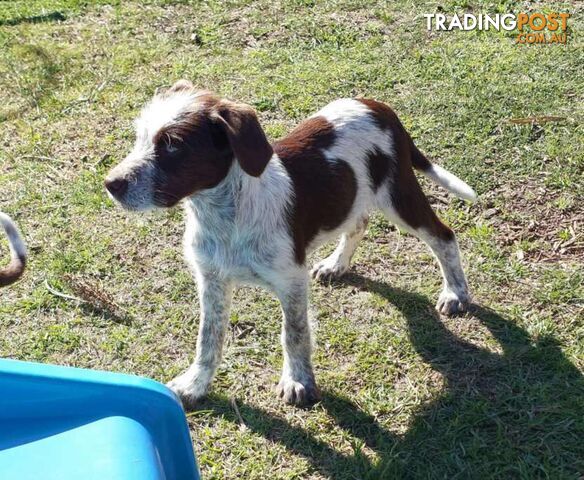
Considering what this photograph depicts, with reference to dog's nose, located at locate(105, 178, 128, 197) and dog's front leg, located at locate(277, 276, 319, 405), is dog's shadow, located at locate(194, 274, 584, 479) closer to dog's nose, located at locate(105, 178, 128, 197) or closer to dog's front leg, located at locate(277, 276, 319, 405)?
dog's front leg, located at locate(277, 276, 319, 405)

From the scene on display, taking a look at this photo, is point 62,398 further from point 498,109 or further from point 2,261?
point 498,109

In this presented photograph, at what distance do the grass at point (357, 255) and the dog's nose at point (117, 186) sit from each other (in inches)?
48.7

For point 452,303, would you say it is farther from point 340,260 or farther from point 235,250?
point 235,250

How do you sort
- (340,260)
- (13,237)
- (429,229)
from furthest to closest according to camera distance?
(340,260)
(429,229)
(13,237)

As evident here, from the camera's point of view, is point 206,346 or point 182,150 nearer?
point 182,150

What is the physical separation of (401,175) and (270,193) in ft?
2.57

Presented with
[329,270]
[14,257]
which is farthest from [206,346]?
[14,257]

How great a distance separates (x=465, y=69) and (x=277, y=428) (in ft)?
11.6

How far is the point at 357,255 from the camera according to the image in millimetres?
4715

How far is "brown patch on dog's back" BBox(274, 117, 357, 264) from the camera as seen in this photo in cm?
362

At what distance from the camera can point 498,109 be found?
5703 millimetres

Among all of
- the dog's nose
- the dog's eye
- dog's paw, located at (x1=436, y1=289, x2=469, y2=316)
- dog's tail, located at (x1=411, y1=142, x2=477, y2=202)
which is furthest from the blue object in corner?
dog's tail, located at (x1=411, y1=142, x2=477, y2=202)

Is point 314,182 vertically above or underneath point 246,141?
underneath

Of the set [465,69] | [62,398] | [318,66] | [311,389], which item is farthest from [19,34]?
[62,398]
